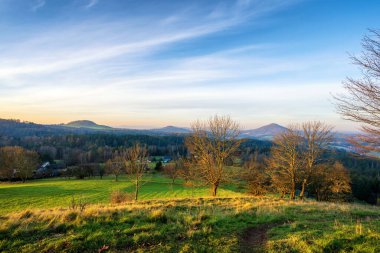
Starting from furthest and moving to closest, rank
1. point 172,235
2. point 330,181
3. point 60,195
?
point 60,195 → point 330,181 → point 172,235

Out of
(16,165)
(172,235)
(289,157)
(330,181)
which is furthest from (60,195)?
(330,181)

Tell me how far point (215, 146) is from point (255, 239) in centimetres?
2067

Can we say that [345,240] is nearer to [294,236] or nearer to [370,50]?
[294,236]

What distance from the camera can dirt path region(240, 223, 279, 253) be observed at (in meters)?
7.55

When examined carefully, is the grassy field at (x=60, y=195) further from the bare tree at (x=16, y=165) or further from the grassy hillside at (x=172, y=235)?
the grassy hillside at (x=172, y=235)

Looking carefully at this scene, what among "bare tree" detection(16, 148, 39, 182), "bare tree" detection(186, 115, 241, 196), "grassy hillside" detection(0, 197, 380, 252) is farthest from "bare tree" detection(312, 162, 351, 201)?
"bare tree" detection(16, 148, 39, 182)

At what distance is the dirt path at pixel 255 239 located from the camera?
7555 mm

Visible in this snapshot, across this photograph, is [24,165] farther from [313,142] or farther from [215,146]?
[313,142]

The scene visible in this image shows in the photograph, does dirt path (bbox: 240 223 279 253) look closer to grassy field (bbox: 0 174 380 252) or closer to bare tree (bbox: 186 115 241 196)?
grassy field (bbox: 0 174 380 252)

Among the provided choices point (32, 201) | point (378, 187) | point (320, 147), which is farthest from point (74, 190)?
point (378, 187)

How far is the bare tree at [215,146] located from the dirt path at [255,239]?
58.5 feet

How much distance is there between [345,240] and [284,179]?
2462cm

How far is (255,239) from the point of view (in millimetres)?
8555

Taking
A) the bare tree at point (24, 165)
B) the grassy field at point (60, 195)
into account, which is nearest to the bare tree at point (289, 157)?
the grassy field at point (60, 195)
